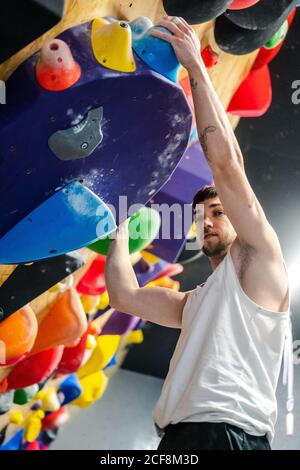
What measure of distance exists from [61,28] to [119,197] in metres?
0.37

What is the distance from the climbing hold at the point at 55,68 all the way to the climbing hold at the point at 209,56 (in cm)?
80

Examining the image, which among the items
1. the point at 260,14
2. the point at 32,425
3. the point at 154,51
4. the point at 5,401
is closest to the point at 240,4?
the point at 260,14

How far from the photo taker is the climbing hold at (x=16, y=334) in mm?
1711

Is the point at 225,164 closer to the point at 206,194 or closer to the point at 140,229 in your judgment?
the point at 206,194

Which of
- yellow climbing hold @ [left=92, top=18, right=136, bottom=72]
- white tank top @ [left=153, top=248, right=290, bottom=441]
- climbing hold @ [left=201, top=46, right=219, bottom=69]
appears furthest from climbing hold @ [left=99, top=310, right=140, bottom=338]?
yellow climbing hold @ [left=92, top=18, right=136, bottom=72]

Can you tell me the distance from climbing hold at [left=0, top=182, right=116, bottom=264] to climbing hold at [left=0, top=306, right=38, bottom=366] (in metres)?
0.41

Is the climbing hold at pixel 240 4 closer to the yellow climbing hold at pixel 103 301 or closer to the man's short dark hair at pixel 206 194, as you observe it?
the man's short dark hair at pixel 206 194

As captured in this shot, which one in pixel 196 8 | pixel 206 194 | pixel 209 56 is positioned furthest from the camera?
pixel 209 56

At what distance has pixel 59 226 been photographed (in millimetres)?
1313

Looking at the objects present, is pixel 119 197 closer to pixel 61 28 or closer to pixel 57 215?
pixel 57 215

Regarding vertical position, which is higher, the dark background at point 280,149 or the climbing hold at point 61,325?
the climbing hold at point 61,325

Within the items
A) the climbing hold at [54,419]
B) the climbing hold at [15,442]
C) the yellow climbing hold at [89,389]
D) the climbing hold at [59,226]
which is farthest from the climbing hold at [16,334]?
the climbing hold at [54,419]

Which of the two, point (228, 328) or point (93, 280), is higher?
point (228, 328)

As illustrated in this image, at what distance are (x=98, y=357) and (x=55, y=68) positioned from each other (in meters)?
1.72
